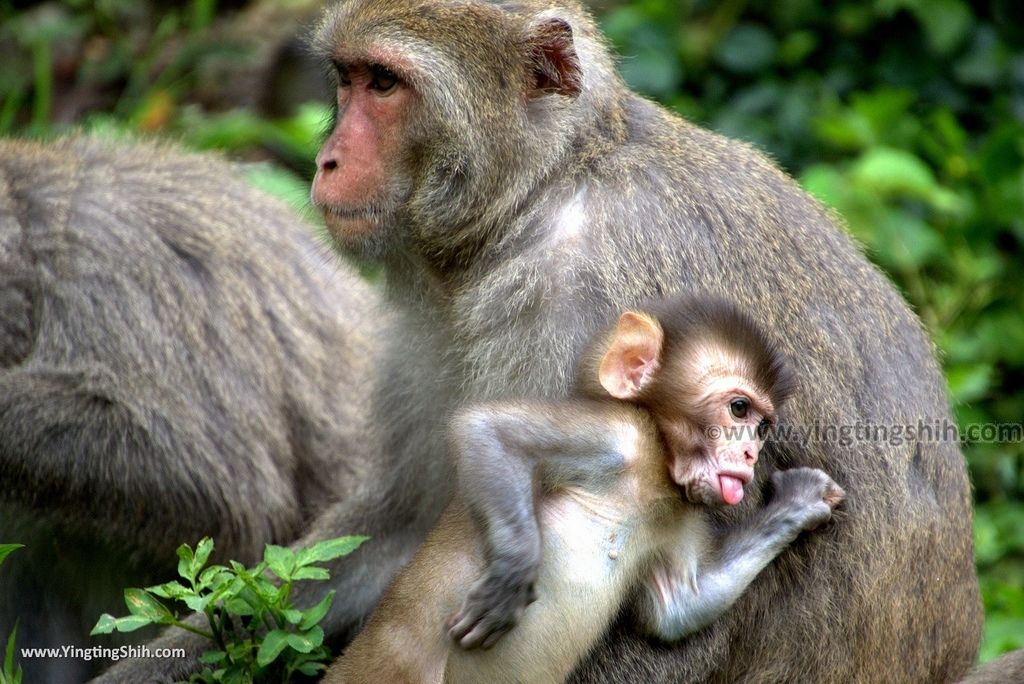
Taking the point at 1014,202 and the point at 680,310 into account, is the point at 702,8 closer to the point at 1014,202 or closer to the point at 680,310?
the point at 1014,202

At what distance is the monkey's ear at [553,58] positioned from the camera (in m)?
4.79

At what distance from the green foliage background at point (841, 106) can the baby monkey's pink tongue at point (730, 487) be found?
12.7 feet

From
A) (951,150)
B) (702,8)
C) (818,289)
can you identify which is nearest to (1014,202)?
(951,150)

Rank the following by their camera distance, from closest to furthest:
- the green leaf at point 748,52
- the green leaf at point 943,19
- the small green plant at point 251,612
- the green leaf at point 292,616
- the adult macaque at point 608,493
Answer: the adult macaque at point 608,493, the small green plant at point 251,612, the green leaf at point 292,616, the green leaf at point 943,19, the green leaf at point 748,52

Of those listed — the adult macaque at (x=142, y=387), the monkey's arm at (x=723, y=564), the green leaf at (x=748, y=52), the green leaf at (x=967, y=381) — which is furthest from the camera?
the green leaf at (x=748, y=52)

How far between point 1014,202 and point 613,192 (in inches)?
196

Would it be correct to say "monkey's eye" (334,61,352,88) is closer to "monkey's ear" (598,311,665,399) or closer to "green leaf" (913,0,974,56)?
"monkey's ear" (598,311,665,399)

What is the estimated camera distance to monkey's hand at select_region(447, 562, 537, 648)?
4.09 metres

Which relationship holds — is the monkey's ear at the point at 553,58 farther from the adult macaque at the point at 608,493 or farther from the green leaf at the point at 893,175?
the green leaf at the point at 893,175

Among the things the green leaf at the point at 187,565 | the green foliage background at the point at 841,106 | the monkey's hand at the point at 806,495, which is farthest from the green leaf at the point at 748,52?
the green leaf at the point at 187,565

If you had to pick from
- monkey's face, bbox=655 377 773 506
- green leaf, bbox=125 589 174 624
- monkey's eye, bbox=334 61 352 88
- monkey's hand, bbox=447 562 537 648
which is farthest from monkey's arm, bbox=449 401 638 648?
monkey's eye, bbox=334 61 352 88

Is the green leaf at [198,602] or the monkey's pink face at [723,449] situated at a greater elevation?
the monkey's pink face at [723,449]

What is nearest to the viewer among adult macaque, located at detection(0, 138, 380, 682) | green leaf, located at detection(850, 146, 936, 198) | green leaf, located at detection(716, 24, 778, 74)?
adult macaque, located at detection(0, 138, 380, 682)

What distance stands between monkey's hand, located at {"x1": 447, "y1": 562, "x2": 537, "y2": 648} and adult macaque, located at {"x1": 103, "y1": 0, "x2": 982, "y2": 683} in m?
0.60
